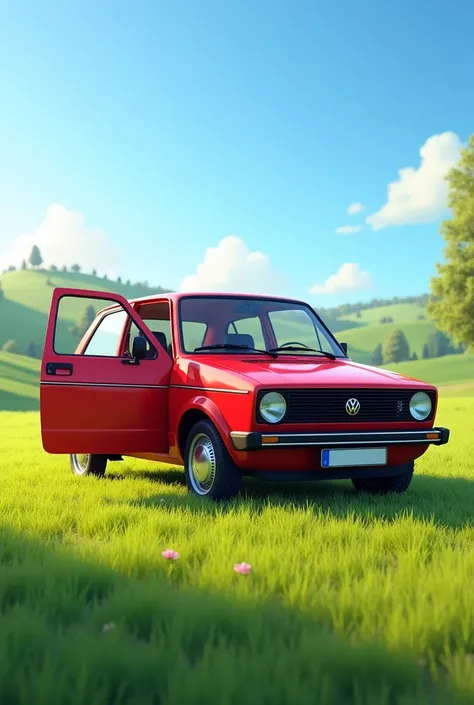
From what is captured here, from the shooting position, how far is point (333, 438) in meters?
5.86

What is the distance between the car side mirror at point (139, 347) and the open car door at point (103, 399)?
0.8 inches

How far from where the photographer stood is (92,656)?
2.48m

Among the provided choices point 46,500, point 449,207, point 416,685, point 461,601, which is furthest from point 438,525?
point 449,207

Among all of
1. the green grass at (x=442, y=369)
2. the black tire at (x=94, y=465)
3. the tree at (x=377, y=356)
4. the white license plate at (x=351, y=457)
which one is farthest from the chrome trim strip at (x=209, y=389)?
the tree at (x=377, y=356)

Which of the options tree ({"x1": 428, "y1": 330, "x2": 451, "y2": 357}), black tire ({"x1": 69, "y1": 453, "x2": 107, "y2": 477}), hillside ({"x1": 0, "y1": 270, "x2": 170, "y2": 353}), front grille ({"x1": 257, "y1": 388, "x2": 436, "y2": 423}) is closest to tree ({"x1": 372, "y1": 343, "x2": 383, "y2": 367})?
tree ({"x1": 428, "y1": 330, "x2": 451, "y2": 357})

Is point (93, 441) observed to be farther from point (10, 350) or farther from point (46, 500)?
point (10, 350)

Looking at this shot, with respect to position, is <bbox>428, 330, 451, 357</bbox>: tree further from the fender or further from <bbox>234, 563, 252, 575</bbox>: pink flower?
<bbox>234, 563, 252, 575</bbox>: pink flower

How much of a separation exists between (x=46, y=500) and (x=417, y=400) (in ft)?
10.9

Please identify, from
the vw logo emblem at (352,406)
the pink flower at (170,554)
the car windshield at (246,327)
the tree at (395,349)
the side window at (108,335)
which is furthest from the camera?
the tree at (395,349)

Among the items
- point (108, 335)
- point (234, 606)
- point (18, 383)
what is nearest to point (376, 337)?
point (18, 383)

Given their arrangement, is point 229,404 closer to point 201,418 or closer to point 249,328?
point 201,418

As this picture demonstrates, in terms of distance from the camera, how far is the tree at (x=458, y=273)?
107 ft

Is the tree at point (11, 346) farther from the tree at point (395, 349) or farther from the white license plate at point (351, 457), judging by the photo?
the white license plate at point (351, 457)

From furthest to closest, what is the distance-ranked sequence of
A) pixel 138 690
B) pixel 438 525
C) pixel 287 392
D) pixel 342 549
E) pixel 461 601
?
pixel 287 392 < pixel 438 525 < pixel 342 549 < pixel 461 601 < pixel 138 690
